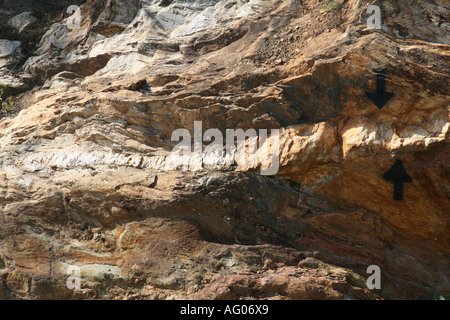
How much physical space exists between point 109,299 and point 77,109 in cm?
312

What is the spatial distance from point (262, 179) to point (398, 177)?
71.5 inches

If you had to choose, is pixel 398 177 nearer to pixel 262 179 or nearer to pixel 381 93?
pixel 381 93

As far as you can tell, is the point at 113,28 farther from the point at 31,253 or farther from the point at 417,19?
the point at 417,19

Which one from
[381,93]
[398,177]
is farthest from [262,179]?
[381,93]

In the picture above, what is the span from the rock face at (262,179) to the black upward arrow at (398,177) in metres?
0.05

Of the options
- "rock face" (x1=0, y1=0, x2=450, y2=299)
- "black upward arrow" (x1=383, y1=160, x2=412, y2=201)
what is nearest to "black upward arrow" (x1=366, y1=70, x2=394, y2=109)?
"rock face" (x1=0, y1=0, x2=450, y2=299)

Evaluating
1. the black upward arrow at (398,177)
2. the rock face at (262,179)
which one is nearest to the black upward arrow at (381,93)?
the rock face at (262,179)

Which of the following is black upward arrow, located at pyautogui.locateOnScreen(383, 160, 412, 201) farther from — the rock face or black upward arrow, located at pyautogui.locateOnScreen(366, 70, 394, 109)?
black upward arrow, located at pyautogui.locateOnScreen(366, 70, 394, 109)

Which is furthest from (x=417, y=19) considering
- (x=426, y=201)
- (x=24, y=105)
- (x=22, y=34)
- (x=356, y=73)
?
(x=22, y=34)

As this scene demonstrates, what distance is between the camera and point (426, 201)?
5.42m

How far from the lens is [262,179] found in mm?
5828

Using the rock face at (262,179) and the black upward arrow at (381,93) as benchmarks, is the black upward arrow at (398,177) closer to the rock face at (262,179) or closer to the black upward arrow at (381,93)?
the rock face at (262,179)

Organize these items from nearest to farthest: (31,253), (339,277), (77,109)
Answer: (339,277) → (31,253) → (77,109)

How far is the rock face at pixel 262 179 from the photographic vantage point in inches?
210
